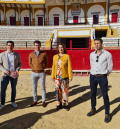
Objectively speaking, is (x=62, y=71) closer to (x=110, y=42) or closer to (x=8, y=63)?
(x=8, y=63)

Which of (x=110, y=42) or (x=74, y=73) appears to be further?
(x=110, y=42)

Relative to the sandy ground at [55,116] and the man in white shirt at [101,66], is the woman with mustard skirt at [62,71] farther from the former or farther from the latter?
the man in white shirt at [101,66]

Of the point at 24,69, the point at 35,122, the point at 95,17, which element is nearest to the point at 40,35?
the point at 24,69

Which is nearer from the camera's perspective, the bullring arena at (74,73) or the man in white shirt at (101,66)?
the man in white shirt at (101,66)

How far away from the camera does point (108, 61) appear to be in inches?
95.0

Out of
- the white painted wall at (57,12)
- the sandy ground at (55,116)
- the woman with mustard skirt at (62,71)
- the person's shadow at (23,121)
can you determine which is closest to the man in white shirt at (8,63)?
the sandy ground at (55,116)

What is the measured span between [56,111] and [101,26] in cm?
1455

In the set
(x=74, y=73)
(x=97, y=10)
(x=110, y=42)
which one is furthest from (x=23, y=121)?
(x=97, y=10)

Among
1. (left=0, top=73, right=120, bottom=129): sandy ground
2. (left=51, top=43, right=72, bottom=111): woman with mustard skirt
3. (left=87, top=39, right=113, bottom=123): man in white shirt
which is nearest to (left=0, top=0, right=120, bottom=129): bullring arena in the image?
(left=0, top=73, right=120, bottom=129): sandy ground

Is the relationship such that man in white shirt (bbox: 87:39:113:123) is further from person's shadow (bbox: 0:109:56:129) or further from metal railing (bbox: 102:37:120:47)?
metal railing (bbox: 102:37:120:47)

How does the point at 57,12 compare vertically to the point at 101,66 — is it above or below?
above

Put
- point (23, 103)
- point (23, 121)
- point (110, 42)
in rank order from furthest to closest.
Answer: point (110, 42)
point (23, 103)
point (23, 121)

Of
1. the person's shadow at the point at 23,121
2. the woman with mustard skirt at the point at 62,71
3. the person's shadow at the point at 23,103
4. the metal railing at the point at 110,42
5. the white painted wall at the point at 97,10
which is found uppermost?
the white painted wall at the point at 97,10

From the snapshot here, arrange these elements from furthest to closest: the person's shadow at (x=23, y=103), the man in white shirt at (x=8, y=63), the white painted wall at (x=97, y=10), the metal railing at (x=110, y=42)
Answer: the white painted wall at (x=97, y=10) → the metal railing at (x=110, y=42) → the person's shadow at (x=23, y=103) → the man in white shirt at (x=8, y=63)
